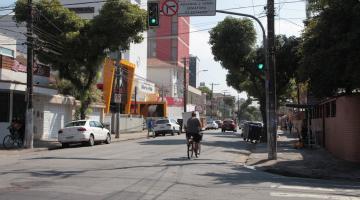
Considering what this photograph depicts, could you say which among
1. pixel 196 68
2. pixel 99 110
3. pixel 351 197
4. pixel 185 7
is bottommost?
pixel 351 197

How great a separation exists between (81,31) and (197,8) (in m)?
13.0

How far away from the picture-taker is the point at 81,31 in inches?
1268

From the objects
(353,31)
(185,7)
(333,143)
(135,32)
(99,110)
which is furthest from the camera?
(99,110)

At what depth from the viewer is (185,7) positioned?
20.9m

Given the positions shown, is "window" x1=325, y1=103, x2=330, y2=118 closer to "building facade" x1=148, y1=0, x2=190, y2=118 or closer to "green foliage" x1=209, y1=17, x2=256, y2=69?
"green foliage" x1=209, y1=17, x2=256, y2=69

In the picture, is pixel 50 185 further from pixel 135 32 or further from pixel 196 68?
pixel 196 68

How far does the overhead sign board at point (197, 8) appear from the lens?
2066cm

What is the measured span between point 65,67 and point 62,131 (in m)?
6.01

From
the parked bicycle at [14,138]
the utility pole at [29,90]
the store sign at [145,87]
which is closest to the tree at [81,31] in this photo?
the utility pole at [29,90]

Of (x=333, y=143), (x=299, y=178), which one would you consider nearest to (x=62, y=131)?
(x=333, y=143)

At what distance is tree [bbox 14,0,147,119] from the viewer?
3106 centimetres

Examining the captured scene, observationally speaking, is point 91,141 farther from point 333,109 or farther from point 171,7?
point 333,109

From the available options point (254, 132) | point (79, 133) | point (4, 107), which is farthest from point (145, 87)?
point (79, 133)

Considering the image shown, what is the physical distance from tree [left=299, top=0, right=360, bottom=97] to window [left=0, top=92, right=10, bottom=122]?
1633 centimetres
